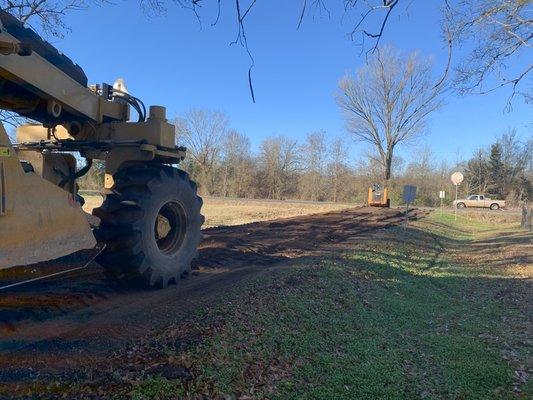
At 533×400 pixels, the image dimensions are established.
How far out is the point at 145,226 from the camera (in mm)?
5609

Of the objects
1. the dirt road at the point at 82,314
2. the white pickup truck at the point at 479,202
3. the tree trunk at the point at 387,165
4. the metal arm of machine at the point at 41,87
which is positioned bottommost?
the dirt road at the point at 82,314

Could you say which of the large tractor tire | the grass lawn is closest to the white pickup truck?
the grass lawn

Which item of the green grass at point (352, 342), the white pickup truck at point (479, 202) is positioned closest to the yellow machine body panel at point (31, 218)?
the green grass at point (352, 342)

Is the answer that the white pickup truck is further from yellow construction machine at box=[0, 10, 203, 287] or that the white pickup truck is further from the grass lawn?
yellow construction machine at box=[0, 10, 203, 287]

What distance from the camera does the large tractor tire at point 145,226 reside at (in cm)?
549

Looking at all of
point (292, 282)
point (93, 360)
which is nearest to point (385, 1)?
point (93, 360)

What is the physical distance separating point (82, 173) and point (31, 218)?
7.00 ft

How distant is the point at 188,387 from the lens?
3.57 meters

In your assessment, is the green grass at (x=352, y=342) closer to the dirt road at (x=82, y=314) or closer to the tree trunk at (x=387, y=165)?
the dirt road at (x=82, y=314)

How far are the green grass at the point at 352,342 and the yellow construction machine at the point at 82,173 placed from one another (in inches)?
49.0

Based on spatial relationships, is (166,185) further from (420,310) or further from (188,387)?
(420,310)

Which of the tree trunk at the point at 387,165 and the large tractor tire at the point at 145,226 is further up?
the tree trunk at the point at 387,165

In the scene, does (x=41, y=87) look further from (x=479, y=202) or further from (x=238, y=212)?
(x=479, y=202)

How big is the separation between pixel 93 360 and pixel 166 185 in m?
2.79
